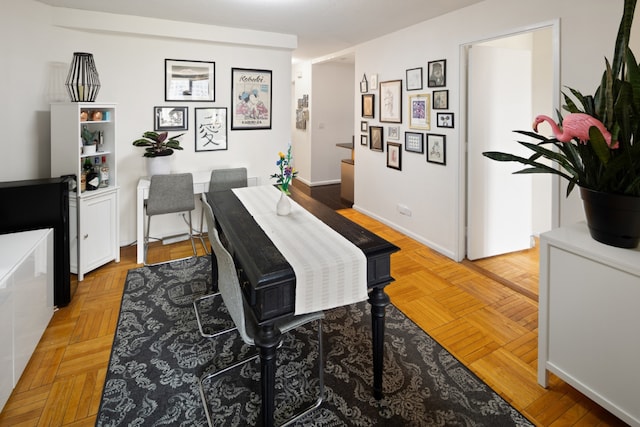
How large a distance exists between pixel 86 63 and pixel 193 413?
3.25 meters

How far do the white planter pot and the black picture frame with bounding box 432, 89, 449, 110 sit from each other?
2.95 m

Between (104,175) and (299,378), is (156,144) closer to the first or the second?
(104,175)

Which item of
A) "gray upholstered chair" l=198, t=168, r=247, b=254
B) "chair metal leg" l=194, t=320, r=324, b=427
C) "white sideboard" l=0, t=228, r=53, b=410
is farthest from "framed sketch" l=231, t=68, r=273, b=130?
"chair metal leg" l=194, t=320, r=324, b=427

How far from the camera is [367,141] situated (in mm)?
4984

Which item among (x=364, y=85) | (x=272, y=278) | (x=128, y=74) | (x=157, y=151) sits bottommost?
(x=272, y=278)

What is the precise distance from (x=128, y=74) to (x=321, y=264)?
11.4ft

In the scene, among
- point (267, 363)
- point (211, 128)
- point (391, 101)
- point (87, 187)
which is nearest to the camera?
point (267, 363)

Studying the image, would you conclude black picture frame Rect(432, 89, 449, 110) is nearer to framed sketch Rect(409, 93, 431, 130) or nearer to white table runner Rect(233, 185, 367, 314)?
framed sketch Rect(409, 93, 431, 130)

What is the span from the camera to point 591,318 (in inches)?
64.1

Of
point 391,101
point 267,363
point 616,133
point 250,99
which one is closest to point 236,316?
point 267,363

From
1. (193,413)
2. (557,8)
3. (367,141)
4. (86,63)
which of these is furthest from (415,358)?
(86,63)

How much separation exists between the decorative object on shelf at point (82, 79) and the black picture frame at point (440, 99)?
3381 mm

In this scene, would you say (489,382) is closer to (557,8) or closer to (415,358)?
(415,358)

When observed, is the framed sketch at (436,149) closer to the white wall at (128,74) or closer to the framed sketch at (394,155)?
the framed sketch at (394,155)
